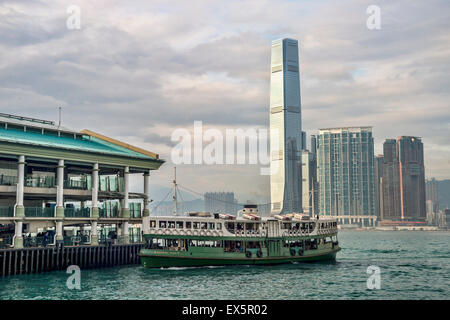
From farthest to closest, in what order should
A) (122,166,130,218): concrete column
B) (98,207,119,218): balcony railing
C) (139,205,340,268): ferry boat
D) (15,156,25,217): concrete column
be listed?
(122,166,130,218): concrete column
(98,207,119,218): balcony railing
(139,205,340,268): ferry boat
(15,156,25,217): concrete column

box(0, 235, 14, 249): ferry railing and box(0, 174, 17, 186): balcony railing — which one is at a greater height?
box(0, 174, 17, 186): balcony railing

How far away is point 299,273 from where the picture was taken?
5884 cm

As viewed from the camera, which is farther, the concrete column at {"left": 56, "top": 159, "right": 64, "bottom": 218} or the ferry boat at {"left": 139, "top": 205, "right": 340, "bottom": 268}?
the concrete column at {"left": 56, "top": 159, "right": 64, "bottom": 218}

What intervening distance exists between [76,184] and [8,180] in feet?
33.5

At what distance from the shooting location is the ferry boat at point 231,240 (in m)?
61.4

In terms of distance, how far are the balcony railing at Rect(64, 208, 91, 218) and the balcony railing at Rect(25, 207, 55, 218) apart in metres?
1.83

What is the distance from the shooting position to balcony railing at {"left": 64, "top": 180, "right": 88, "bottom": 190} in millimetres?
66688

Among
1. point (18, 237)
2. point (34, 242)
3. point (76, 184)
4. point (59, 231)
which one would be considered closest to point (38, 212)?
point (59, 231)

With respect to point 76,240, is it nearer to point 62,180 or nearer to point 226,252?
point 62,180

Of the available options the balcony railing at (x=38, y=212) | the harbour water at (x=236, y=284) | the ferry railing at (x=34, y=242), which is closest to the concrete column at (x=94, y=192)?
the balcony railing at (x=38, y=212)

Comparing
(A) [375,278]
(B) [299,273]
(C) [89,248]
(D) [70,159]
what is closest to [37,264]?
(C) [89,248]

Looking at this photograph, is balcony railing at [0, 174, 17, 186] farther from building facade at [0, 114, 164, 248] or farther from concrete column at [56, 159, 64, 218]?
concrete column at [56, 159, 64, 218]

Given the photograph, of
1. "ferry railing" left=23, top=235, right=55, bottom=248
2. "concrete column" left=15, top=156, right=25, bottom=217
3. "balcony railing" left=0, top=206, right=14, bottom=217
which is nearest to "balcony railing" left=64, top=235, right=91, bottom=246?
"ferry railing" left=23, top=235, right=55, bottom=248

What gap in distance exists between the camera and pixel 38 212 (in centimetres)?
6081
